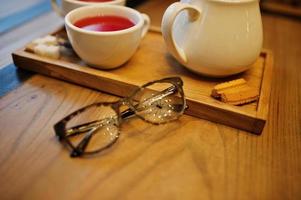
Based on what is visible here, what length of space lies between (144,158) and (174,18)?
0.21 m

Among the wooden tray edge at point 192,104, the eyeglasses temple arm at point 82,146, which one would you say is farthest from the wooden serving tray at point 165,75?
the eyeglasses temple arm at point 82,146

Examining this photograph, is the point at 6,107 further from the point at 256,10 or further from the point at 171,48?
the point at 256,10

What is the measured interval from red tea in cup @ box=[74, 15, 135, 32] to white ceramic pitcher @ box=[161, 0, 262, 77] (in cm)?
9

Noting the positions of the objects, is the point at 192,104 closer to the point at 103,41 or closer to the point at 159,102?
the point at 159,102

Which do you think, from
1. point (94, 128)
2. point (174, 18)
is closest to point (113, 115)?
point (94, 128)

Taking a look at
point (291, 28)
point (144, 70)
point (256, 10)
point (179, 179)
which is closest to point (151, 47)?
point (144, 70)

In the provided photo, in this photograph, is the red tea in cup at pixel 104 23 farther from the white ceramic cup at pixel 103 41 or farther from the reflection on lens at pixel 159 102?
the reflection on lens at pixel 159 102

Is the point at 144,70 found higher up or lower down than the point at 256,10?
lower down

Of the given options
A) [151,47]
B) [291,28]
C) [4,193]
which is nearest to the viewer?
[4,193]

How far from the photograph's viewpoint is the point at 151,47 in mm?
570

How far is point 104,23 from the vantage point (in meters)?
0.49

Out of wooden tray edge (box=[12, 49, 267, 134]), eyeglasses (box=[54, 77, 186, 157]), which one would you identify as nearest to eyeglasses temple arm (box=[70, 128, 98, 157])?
eyeglasses (box=[54, 77, 186, 157])

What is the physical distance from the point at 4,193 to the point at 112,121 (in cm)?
16

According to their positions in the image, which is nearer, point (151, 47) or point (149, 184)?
point (149, 184)
